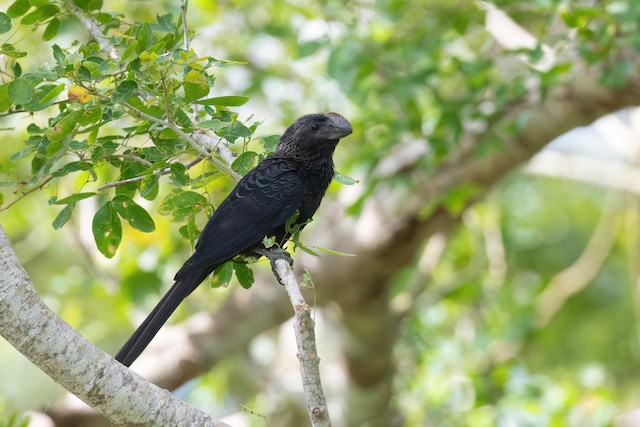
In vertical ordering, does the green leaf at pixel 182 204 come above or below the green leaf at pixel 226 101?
below

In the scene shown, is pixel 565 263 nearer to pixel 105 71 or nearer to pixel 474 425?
pixel 474 425

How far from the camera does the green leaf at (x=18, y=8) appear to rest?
2836mm

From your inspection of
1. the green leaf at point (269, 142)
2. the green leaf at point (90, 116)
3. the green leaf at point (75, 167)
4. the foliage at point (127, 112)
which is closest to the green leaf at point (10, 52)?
the foliage at point (127, 112)

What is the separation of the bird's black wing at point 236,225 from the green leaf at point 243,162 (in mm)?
223

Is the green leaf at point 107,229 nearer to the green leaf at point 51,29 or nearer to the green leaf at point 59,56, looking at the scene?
the green leaf at point 59,56

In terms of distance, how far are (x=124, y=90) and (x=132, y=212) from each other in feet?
1.68

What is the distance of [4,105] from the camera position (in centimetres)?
248

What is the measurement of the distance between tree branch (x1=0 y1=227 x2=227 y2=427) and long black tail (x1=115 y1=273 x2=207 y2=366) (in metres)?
0.66

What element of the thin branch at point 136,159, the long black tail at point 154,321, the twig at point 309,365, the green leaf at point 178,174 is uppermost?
the thin branch at point 136,159

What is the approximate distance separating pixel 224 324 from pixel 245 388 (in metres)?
1.03

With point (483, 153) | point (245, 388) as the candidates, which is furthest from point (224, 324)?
point (483, 153)

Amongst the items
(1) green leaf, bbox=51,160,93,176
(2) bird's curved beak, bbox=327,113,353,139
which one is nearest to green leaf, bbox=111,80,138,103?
(1) green leaf, bbox=51,160,93,176

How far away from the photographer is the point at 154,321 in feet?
9.52

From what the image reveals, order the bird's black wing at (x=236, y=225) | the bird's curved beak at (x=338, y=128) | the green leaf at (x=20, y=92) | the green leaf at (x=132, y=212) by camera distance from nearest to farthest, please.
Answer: the green leaf at (x=20, y=92) → the green leaf at (x=132, y=212) → the bird's black wing at (x=236, y=225) → the bird's curved beak at (x=338, y=128)
